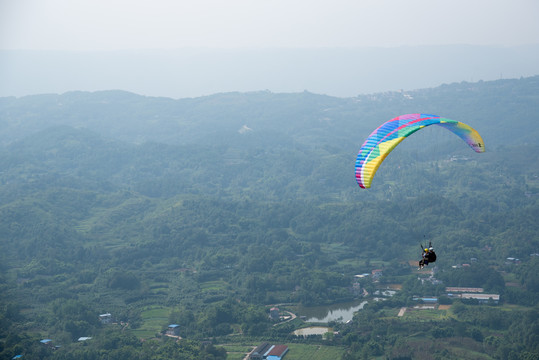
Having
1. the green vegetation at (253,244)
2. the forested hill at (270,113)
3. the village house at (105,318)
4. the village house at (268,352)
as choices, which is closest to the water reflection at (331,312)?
the green vegetation at (253,244)

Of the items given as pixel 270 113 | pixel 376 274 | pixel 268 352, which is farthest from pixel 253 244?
pixel 270 113

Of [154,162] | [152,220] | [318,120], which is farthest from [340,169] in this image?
[318,120]

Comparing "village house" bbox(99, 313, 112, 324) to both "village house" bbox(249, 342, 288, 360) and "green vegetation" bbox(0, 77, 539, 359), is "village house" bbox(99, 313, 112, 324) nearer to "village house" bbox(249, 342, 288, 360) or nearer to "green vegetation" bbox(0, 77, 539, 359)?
"green vegetation" bbox(0, 77, 539, 359)

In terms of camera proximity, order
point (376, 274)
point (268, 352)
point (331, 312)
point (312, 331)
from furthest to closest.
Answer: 1. point (376, 274)
2. point (331, 312)
3. point (312, 331)
4. point (268, 352)

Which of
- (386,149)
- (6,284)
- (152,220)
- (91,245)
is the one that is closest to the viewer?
(386,149)

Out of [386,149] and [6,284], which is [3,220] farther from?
[386,149]

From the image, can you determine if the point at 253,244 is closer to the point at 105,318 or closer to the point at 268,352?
the point at 105,318
